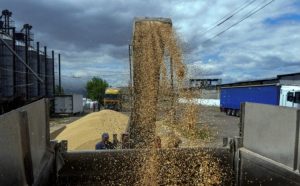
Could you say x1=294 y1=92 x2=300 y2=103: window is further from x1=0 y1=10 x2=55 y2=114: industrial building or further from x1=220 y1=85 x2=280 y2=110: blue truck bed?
x1=0 y1=10 x2=55 y2=114: industrial building

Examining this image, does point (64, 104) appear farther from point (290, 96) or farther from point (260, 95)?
point (290, 96)

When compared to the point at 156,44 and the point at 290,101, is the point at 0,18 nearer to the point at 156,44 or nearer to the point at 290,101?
the point at 290,101

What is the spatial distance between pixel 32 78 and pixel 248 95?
52.7 ft

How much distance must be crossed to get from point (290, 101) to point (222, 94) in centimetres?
1438

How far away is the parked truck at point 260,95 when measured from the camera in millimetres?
24722

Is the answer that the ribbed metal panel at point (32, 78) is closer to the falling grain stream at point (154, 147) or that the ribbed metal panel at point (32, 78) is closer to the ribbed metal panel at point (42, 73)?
the ribbed metal panel at point (42, 73)

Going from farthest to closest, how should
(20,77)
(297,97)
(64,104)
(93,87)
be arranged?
(93,87), (64,104), (20,77), (297,97)

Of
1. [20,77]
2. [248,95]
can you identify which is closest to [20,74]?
[20,77]

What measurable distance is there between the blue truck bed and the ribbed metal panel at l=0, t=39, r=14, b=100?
13.5m

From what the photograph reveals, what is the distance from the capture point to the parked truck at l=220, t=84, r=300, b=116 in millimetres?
24722

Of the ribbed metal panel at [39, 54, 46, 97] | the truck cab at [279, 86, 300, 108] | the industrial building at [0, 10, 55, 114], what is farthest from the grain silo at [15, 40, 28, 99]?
the truck cab at [279, 86, 300, 108]

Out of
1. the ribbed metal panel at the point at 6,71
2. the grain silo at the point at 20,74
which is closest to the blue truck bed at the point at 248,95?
the ribbed metal panel at the point at 6,71

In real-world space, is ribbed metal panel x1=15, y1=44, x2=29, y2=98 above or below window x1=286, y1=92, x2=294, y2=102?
above

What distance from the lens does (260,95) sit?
29.5m
